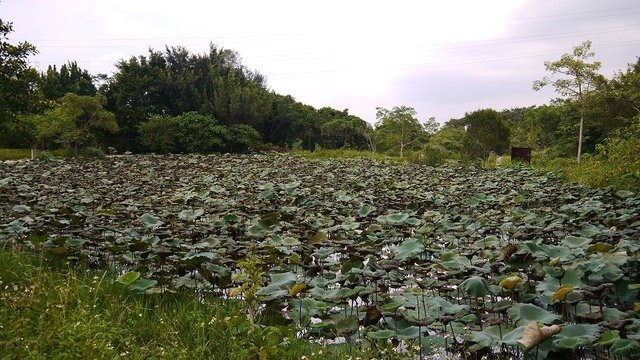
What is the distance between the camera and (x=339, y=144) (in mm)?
38750

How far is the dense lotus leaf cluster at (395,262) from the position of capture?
2.71 m

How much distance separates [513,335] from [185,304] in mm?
2250

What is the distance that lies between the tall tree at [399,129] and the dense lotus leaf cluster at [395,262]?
2557 cm

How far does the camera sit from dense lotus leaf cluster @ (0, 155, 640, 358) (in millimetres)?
2705

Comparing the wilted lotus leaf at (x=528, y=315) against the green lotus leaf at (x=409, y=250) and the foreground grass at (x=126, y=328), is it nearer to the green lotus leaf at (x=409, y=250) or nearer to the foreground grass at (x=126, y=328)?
the foreground grass at (x=126, y=328)

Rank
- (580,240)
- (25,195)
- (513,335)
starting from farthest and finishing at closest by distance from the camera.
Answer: (25,195) → (580,240) → (513,335)

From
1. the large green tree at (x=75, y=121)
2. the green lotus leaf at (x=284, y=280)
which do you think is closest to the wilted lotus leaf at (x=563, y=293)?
the green lotus leaf at (x=284, y=280)

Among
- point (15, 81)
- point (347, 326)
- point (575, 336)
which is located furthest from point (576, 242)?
point (15, 81)

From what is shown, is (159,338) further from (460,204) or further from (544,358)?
(460,204)

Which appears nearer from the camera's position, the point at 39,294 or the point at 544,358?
the point at 544,358

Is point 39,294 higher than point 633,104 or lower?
lower

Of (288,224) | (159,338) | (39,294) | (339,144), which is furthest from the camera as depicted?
(339,144)

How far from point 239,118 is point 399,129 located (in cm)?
1145

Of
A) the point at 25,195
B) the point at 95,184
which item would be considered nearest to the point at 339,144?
the point at 95,184
